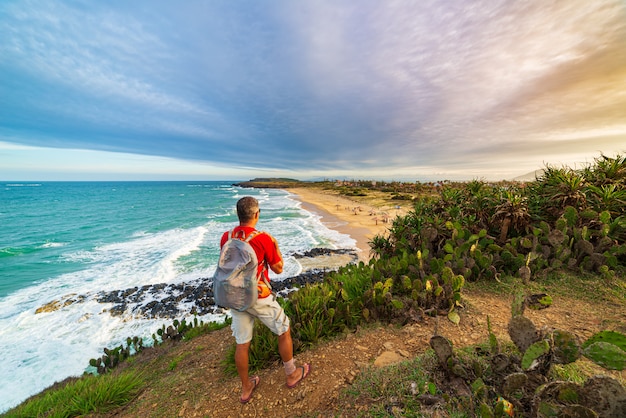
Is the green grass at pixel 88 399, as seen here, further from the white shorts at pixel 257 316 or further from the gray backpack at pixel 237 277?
the gray backpack at pixel 237 277

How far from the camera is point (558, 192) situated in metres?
5.72

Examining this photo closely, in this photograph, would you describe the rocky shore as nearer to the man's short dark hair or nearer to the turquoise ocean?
the turquoise ocean

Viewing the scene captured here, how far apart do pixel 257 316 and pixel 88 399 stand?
317 cm

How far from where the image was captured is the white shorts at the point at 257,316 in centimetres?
298

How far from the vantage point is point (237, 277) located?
2775 mm

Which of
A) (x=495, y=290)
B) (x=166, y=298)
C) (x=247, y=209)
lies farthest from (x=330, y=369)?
(x=166, y=298)

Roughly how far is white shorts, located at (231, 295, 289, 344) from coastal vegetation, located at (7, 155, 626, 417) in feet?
2.94

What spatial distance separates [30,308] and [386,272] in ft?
46.1

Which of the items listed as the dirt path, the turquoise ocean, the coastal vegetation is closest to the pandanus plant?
the coastal vegetation

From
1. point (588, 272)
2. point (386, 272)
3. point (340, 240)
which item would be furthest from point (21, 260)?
point (588, 272)

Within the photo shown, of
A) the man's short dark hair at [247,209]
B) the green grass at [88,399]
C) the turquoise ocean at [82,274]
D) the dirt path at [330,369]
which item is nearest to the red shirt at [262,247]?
the man's short dark hair at [247,209]

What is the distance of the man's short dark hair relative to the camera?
2.94 m

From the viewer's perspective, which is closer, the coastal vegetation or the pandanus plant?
the coastal vegetation

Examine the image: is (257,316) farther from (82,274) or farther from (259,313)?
(82,274)
